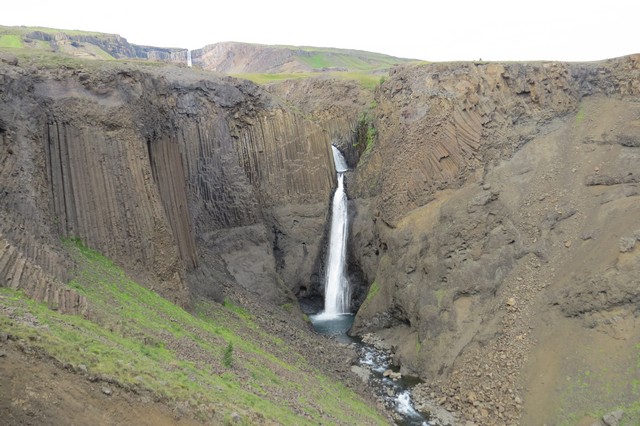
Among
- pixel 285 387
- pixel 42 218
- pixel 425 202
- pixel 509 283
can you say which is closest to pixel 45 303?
pixel 42 218

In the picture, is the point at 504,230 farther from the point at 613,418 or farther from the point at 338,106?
the point at 338,106

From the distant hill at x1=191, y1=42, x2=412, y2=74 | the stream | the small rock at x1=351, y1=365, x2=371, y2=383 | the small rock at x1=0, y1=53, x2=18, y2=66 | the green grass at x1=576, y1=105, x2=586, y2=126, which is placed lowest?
the stream

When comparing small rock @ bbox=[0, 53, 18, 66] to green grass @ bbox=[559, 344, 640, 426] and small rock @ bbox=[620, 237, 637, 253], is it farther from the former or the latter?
small rock @ bbox=[620, 237, 637, 253]

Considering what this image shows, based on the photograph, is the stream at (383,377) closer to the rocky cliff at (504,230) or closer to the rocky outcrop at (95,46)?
the rocky cliff at (504,230)

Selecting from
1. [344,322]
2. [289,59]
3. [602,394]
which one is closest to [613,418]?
[602,394]

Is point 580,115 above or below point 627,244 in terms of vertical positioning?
above

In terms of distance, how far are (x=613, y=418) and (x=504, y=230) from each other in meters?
11.2

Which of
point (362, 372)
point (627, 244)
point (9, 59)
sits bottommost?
point (362, 372)

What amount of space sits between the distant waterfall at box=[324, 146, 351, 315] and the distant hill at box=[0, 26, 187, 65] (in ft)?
150

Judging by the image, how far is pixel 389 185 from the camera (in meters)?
34.3

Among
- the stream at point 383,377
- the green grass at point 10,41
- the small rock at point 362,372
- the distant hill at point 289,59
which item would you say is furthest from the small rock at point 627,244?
the distant hill at point 289,59

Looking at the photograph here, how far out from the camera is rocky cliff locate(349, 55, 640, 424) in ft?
71.7

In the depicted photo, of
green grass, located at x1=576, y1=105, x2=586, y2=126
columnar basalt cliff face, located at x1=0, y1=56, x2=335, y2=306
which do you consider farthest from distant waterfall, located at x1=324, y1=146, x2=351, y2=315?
green grass, located at x1=576, y1=105, x2=586, y2=126

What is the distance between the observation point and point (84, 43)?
100 metres
